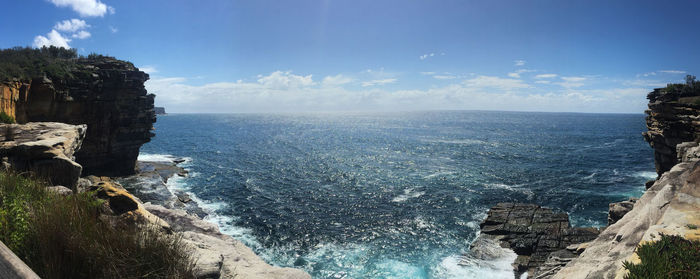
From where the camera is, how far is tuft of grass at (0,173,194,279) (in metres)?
5.90

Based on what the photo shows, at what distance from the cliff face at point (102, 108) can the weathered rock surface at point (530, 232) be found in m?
49.1

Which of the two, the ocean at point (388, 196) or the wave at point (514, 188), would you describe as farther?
the wave at point (514, 188)

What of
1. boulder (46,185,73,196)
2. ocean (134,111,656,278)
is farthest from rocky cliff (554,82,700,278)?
boulder (46,185,73,196)

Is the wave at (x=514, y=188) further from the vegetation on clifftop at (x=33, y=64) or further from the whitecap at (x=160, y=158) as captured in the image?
the whitecap at (x=160, y=158)

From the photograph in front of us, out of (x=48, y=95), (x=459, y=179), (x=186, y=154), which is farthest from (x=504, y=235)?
(x=186, y=154)

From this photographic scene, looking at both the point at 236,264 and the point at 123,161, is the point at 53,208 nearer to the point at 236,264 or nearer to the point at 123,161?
the point at 236,264

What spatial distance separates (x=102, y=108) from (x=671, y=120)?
216ft

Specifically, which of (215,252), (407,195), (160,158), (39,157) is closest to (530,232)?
(407,195)

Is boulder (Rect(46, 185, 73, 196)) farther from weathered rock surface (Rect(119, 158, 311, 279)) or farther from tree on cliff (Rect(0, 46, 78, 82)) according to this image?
tree on cliff (Rect(0, 46, 78, 82))

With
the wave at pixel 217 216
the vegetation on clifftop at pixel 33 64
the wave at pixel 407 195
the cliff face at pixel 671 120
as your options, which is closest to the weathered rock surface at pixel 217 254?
the wave at pixel 217 216

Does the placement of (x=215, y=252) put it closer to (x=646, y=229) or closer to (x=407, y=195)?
(x=646, y=229)

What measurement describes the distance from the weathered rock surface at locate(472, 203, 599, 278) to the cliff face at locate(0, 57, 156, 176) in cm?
4912

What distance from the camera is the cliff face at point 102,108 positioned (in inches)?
1400

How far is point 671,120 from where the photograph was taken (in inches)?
1089
